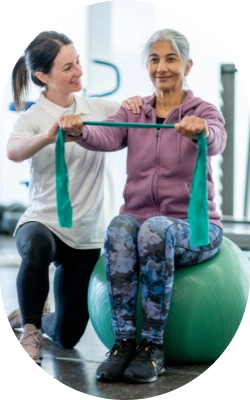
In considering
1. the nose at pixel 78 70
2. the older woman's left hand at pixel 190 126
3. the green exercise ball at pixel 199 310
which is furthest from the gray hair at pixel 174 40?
the green exercise ball at pixel 199 310

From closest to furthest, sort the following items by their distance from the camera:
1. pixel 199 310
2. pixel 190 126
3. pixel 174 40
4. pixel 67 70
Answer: pixel 190 126 < pixel 199 310 < pixel 174 40 < pixel 67 70

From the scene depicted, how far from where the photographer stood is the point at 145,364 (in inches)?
78.9

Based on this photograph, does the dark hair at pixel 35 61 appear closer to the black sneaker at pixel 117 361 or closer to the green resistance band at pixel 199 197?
the green resistance band at pixel 199 197

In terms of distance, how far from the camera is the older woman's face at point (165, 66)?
2189 millimetres

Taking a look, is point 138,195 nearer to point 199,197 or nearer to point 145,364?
point 199,197

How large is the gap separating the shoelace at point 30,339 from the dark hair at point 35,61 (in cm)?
83

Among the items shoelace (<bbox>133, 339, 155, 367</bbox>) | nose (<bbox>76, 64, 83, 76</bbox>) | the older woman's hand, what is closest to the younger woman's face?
nose (<bbox>76, 64, 83, 76</bbox>)

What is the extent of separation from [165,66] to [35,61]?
521mm

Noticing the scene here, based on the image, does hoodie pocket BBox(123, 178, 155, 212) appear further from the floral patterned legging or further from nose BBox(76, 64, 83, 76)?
nose BBox(76, 64, 83, 76)

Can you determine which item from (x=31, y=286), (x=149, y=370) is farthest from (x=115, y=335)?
(x=31, y=286)

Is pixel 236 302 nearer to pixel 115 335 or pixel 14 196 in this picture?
pixel 115 335

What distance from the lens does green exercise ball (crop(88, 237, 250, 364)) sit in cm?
210

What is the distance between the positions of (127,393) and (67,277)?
0.62 meters

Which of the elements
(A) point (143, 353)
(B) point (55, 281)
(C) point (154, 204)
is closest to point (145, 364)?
(A) point (143, 353)
